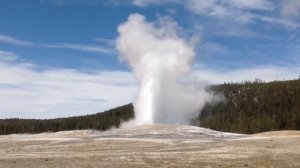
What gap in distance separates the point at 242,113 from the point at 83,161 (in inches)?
5745

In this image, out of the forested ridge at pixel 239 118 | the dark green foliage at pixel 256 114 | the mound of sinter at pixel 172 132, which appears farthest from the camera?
the forested ridge at pixel 239 118

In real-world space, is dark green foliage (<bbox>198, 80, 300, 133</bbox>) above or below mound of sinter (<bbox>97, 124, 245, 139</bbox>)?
above

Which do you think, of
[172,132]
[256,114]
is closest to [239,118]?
[256,114]

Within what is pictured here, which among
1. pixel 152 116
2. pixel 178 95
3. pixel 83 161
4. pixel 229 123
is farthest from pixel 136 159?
pixel 229 123

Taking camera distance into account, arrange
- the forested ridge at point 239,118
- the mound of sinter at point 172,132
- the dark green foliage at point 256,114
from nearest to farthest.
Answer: the mound of sinter at point 172,132
the dark green foliage at point 256,114
the forested ridge at point 239,118

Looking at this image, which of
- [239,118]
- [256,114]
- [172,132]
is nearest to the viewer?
[172,132]

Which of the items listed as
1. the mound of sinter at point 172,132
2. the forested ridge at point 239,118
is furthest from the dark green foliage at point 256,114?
the mound of sinter at point 172,132

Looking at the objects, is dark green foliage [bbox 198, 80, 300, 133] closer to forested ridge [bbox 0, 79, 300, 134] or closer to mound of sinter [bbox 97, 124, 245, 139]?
forested ridge [bbox 0, 79, 300, 134]

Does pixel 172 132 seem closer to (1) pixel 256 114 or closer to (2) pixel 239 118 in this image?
(2) pixel 239 118

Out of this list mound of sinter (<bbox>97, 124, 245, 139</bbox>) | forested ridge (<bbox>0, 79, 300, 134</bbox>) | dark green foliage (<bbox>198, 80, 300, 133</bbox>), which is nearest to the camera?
mound of sinter (<bbox>97, 124, 245, 139</bbox>)

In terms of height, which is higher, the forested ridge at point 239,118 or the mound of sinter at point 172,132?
the forested ridge at point 239,118

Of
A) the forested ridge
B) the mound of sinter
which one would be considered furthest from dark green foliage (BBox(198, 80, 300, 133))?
the mound of sinter

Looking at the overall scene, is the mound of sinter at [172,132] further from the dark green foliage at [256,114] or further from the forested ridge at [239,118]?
the forested ridge at [239,118]

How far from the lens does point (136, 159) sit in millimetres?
35000
